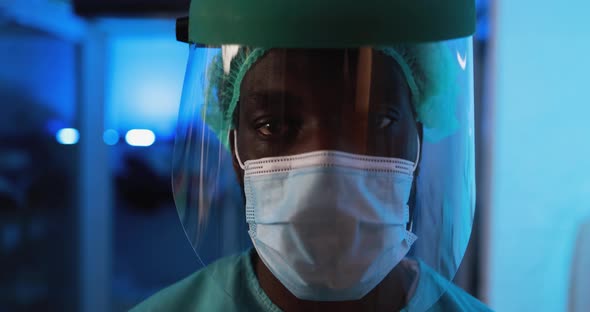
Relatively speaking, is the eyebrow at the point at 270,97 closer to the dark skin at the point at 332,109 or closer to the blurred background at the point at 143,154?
the dark skin at the point at 332,109

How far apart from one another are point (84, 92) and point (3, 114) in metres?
0.37

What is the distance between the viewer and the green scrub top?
30.4 inches

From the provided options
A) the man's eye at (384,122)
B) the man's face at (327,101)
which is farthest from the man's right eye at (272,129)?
the man's eye at (384,122)

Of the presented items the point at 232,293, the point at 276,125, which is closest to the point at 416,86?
the point at 276,125

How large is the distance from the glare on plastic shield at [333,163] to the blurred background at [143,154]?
0.63 m

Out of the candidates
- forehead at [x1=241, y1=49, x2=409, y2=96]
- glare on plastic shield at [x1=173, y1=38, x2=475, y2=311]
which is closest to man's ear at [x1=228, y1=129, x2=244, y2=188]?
glare on plastic shield at [x1=173, y1=38, x2=475, y2=311]

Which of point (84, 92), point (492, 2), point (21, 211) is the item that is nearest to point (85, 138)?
point (84, 92)

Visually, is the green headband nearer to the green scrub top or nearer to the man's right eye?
the man's right eye

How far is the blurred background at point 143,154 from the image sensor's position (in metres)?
1.34

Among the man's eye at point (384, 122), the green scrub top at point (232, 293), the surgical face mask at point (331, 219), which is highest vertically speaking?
the man's eye at point (384, 122)

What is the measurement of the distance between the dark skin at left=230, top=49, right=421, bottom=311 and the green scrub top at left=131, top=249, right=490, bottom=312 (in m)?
0.08

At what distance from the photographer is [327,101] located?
0.63 m

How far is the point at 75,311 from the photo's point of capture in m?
2.62

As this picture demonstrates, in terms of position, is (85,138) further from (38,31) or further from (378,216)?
(378,216)
